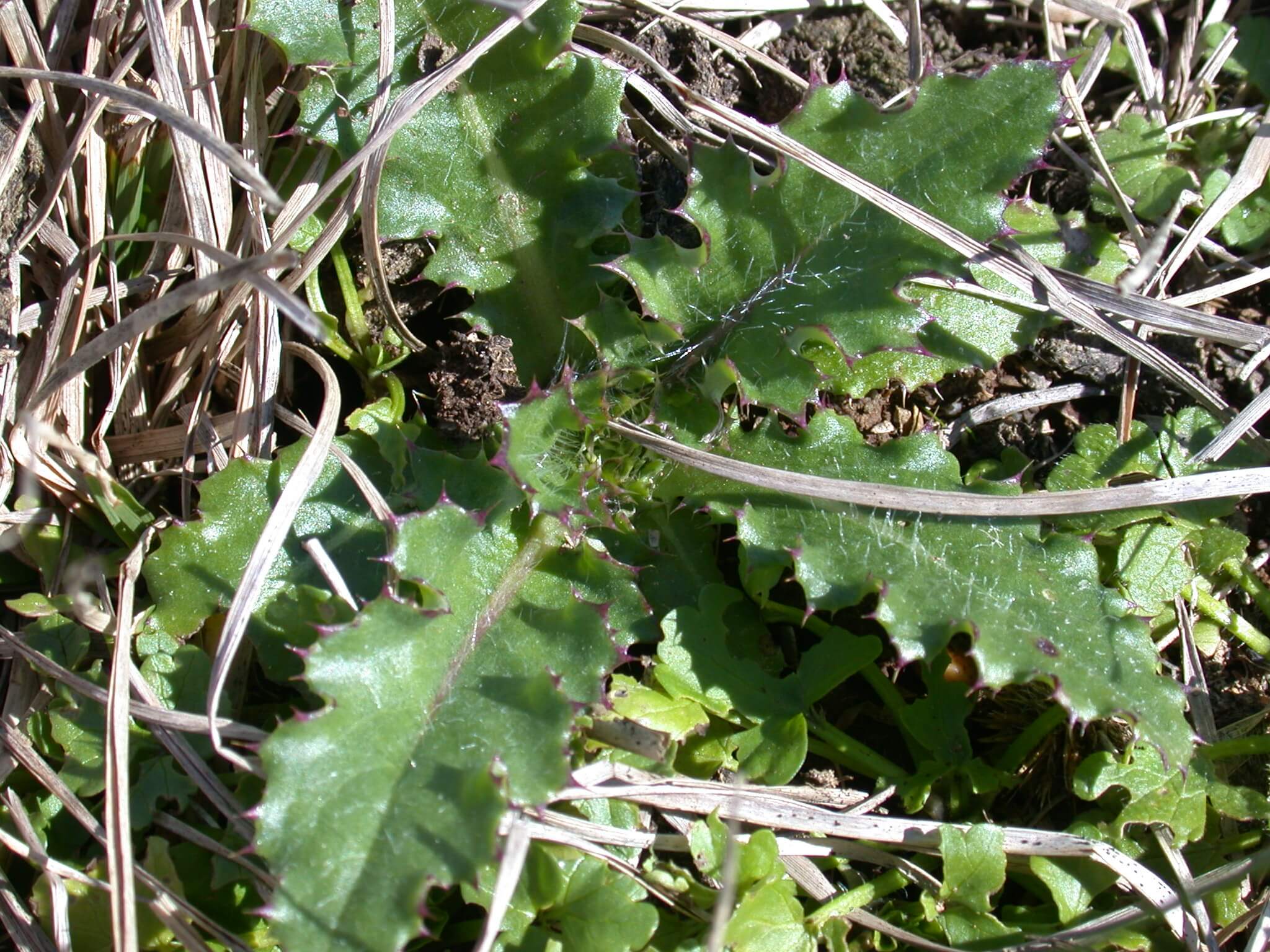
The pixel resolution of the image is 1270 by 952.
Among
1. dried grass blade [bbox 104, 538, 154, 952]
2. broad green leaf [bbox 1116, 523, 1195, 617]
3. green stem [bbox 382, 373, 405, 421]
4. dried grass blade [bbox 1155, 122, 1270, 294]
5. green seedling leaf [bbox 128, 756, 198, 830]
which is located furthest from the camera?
dried grass blade [bbox 1155, 122, 1270, 294]

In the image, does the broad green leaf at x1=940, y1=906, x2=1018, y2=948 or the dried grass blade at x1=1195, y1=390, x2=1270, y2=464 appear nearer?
the broad green leaf at x1=940, y1=906, x2=1018, y2=948

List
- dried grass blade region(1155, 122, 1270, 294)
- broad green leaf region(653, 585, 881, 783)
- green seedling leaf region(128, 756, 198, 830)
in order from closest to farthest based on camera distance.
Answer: green seedling leaf region(128, 756, 198, 830) → broad green leaf region(653, 585, 881, 783) → dried grass blade region(1155, 122, 1270, 294)

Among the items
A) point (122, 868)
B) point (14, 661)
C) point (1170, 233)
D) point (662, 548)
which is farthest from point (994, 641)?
point (14, 661)

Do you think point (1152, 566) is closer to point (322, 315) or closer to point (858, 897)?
point (858, 897)

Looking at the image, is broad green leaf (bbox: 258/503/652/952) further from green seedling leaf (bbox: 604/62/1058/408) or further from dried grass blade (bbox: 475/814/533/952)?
green seedling leaf (bbox: 604/62/1058/408)

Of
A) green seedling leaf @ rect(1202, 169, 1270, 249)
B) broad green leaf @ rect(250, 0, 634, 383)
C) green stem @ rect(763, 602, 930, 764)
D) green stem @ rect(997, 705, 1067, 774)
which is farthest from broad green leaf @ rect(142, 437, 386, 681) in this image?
green seedling leaf @ rect(1202, 169, 1270, 249)

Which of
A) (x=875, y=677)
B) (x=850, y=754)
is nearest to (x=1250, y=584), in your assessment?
(x=875, y=677)
